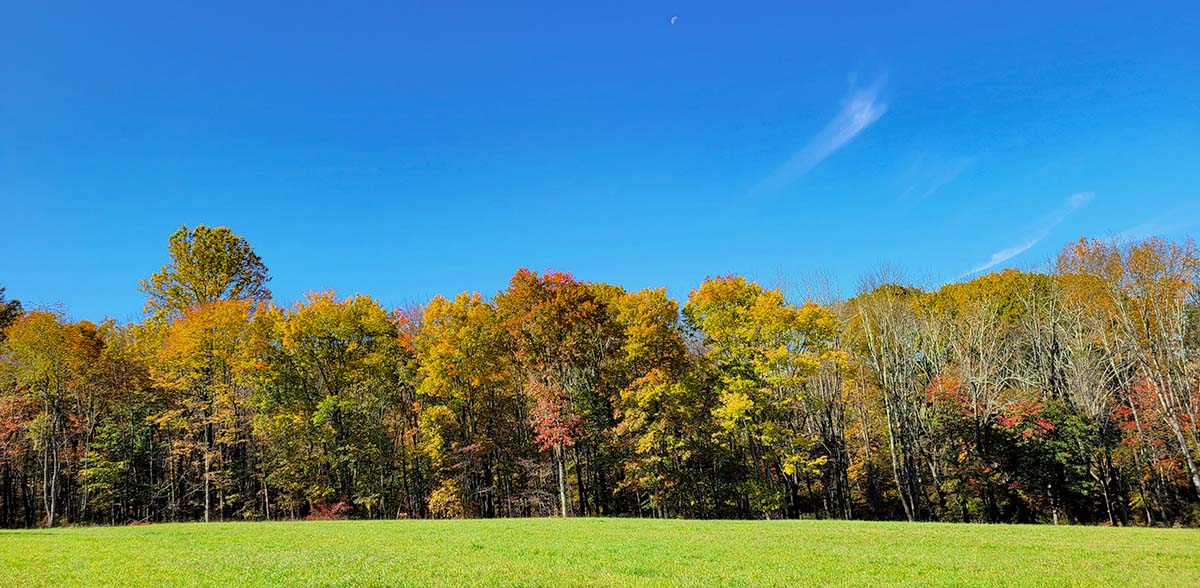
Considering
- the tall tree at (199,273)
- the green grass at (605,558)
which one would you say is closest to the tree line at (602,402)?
the tall tree at (199,273)

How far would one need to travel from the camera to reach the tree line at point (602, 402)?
123ft

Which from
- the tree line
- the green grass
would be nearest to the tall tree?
the tree line

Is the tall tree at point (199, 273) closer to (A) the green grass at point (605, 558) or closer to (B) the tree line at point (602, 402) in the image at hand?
(B) the tree line at point (602, 402)

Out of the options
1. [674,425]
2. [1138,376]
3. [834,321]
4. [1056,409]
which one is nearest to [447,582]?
[674,425]

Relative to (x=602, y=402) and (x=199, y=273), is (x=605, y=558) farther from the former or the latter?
(x=199, y=273)

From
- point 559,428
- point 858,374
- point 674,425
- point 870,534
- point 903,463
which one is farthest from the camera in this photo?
point 858,374

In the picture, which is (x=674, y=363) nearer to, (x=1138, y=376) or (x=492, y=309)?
(x=492, y=309)

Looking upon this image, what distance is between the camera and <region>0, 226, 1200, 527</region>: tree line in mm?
37375

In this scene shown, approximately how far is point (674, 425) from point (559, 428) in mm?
7333

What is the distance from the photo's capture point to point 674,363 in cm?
3984

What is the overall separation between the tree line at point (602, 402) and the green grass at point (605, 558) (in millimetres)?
15531

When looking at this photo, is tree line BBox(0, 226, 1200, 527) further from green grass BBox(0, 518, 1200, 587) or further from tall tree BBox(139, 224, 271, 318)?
green grass BBox(0, 518, 1200, 587)

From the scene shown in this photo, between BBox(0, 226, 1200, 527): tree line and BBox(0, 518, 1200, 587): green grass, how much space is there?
611 inches

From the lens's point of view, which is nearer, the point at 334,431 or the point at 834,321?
the point at 834,321
